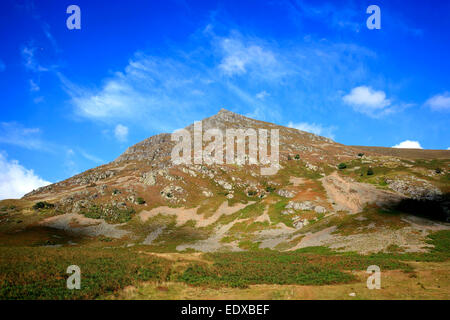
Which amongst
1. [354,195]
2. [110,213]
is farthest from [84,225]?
[354,195]

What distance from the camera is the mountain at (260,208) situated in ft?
186

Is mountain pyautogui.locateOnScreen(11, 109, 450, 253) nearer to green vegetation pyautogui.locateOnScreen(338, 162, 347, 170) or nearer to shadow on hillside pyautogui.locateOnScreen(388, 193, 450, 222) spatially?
green vegetation pyautogui.locateOnScreen(338, 162, 347, 170)

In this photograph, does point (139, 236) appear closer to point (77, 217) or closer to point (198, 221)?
point (198, 221)

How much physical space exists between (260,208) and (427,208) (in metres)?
51.2

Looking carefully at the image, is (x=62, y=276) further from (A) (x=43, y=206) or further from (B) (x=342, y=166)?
(B) (x=342, y=166)

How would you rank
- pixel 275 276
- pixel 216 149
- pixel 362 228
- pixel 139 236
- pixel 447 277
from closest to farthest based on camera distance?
1. pixel 447 277
2. pixel 275 276
3. pixel 362 228
4. pixel 139 236
5. pixel 216 149

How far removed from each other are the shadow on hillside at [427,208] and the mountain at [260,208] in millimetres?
222

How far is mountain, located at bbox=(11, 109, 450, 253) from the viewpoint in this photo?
56.8 metres

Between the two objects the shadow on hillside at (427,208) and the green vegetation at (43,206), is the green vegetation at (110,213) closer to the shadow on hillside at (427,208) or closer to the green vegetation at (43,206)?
the green vegetation at (43,206)

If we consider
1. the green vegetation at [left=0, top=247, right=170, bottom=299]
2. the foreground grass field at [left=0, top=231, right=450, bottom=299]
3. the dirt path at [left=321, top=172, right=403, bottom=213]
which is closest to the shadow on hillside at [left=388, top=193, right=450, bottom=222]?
the dirt path at [left=321, top=172, right=403, bottom=213]

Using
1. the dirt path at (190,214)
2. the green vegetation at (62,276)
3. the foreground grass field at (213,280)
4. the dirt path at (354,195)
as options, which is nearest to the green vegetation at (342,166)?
the dirt path at (354,195)
